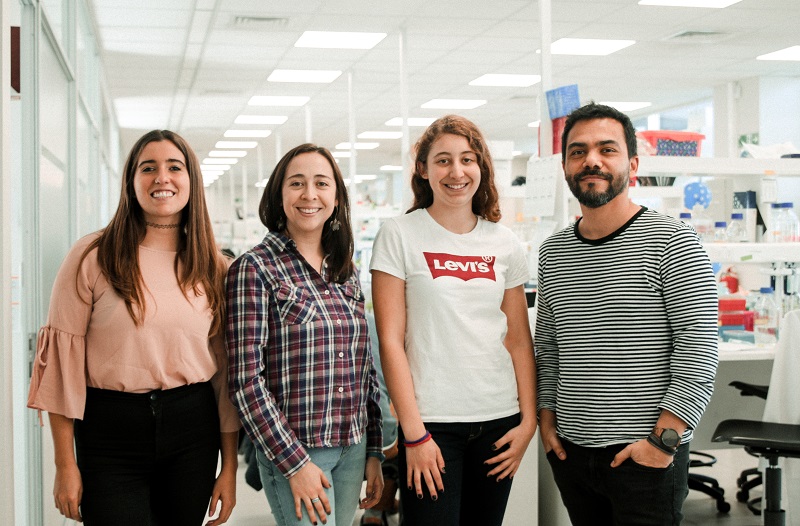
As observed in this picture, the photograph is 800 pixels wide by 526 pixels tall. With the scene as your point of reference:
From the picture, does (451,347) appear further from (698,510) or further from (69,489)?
(698,510)

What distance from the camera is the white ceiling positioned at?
5.94 meters

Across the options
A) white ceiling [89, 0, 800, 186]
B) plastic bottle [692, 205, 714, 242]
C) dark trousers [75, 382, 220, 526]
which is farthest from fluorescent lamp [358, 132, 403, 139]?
dark trousers [75, 382, 220, 526]

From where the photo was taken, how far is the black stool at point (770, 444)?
253 cm

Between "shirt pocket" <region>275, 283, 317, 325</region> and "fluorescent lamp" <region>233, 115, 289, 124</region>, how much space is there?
969cm

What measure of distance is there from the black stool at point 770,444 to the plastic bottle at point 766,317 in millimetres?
908

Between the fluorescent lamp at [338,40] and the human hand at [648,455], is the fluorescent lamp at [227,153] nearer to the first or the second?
the fluorescent lamp at [338,40]

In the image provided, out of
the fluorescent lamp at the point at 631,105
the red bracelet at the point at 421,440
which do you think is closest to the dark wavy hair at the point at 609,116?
the red bracelet at the point at 421,440

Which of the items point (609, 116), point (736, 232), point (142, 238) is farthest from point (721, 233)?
point (142, 238)

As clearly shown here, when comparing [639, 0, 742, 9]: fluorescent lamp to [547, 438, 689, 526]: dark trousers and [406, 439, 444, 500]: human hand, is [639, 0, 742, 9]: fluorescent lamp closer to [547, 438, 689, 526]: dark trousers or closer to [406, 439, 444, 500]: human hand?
[547, 438, 689, 526]: dark trousers

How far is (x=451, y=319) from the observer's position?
1.97 meters

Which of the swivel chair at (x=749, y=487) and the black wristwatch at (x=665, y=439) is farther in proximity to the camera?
the swivel chair at (x=749, y=487)

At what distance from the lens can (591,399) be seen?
1.92 meters

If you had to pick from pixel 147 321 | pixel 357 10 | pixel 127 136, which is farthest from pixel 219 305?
pixel 127 136

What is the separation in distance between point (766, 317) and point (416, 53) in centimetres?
455
